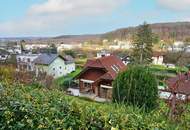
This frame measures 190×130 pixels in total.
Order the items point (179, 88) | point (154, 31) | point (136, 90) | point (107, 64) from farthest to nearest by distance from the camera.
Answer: point (154, 31), point (107, 64), point (136, 90), point (179, 88)

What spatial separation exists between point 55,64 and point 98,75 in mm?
9353

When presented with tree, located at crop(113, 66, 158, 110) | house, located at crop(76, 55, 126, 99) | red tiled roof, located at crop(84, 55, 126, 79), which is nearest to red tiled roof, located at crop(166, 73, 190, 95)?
tree, located at crop(113, 66, 158, 110)

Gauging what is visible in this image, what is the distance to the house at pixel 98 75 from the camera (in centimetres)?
1642

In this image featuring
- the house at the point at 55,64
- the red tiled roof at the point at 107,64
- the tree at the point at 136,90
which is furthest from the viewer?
the house at the point at 55,64

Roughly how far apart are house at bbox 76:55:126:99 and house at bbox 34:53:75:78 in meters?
6.29

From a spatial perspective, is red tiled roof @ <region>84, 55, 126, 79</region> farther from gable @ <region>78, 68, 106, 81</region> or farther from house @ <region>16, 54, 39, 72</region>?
house @ <region>16, 54, 39, 72</region>

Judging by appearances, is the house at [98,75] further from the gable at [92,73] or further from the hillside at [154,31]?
the hillside at [154,31]

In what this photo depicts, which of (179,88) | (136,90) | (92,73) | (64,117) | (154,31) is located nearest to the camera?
(64,117)

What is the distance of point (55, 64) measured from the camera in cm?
2600

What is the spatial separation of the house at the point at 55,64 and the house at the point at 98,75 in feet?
20.6

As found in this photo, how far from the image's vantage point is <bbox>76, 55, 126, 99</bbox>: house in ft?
53.9

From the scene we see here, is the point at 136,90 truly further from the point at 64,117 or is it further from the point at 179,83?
the point at 64,117

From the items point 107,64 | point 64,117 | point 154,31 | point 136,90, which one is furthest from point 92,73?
point 64,117

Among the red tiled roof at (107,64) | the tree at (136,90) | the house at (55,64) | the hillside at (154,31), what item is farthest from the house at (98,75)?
the tree at (136,90)
